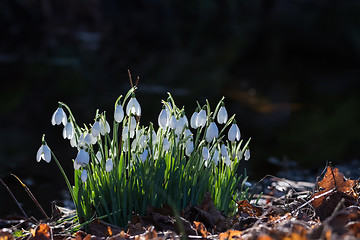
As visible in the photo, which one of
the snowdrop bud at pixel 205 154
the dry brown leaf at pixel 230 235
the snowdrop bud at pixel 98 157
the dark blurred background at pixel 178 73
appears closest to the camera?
the dry brown leaf at pixel 230 235

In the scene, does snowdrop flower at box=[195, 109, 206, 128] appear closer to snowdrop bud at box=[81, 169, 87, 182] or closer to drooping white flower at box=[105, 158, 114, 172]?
drooping white flower at box=[105, 158, 114, 172]

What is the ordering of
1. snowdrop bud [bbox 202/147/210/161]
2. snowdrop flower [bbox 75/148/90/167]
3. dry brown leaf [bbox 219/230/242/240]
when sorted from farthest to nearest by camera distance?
snowdrop bud [bbox 202/147/210/161], snowdrop flower [bbox 75/148/90/167], dry brown leaf [bbox 219/230/242/240]

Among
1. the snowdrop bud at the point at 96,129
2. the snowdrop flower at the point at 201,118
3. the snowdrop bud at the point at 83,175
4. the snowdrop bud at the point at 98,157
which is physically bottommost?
the snowdrop bud at the point at 83,175

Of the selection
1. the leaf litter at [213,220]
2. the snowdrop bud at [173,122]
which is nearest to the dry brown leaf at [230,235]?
the leaf litter at [213,220]

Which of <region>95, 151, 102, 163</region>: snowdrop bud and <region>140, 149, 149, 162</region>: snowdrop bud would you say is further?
<region>95, 151, 102, 163</region>: snowdrop bud

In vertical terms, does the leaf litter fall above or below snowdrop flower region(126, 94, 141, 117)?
below

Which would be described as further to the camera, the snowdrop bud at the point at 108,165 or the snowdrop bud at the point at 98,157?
the snowdrop bud at the point at 98,157

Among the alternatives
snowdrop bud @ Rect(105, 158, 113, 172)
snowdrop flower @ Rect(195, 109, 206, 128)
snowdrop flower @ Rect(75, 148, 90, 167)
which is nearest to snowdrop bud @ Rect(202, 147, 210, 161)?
snowdrop flower @ Rect(195, 109, 206, 128)

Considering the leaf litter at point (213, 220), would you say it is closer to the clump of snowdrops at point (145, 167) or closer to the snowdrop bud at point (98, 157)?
the clump of snowdrops at point (145, 167)

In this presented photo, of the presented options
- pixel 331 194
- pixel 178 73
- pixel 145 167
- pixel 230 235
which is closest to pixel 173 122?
pixel 145 167

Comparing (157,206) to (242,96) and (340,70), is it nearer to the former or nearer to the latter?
(242,96)
